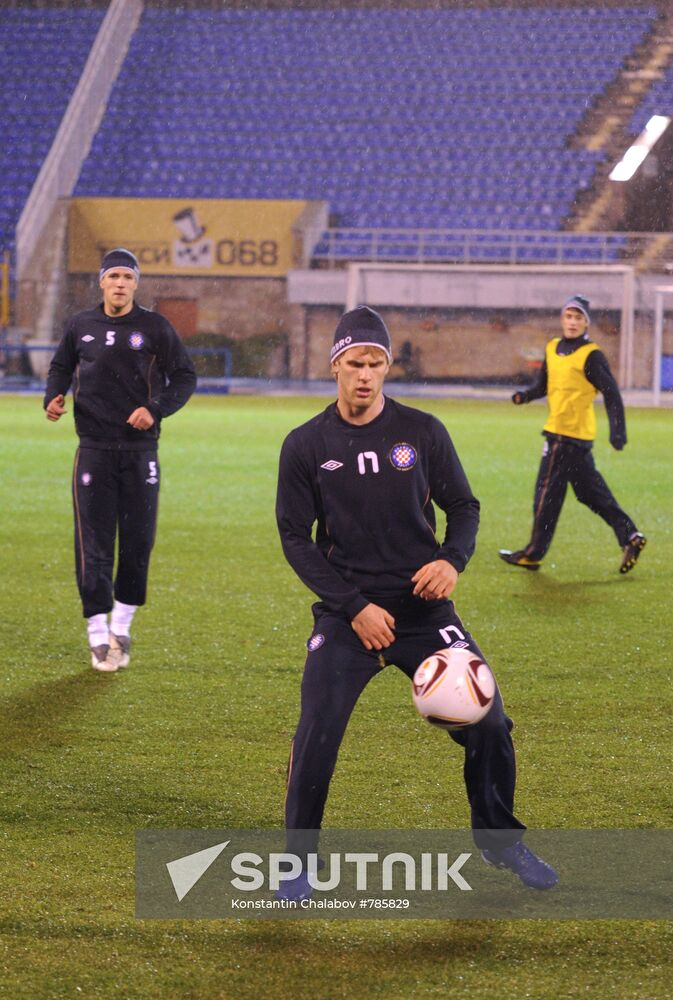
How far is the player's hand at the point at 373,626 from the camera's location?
421cm

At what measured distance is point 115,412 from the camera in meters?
7.11

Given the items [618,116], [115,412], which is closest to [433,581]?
[115,412]

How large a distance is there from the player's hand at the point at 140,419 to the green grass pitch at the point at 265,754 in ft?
4.16

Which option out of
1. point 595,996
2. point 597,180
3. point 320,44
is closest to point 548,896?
point 595,996

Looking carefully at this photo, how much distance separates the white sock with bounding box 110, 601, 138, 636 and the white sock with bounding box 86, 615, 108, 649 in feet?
0.44

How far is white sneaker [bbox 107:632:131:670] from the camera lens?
7.37 meters

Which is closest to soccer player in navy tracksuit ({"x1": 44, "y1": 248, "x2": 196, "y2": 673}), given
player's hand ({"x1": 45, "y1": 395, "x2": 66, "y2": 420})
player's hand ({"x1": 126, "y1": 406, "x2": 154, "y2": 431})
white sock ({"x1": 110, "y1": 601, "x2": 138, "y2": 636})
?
player's hand ({"x1": 126, "y1": 406, "x2": 154, "y2": 431})

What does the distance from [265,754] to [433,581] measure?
185 cm

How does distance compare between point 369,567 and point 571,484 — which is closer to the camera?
point 369,567

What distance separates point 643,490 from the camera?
15906 millimetres

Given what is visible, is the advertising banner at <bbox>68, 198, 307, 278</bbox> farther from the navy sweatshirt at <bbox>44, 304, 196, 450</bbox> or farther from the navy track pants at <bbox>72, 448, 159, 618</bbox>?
the navy track pants at <bbox>72, 448, 159, 618</bbox>

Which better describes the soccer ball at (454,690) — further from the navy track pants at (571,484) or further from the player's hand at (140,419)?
the navy track pants at (571,484)

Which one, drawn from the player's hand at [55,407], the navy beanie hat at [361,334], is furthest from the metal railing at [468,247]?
the navy beanie hat at [361,334]

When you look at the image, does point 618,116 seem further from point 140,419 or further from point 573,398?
point 140,419
